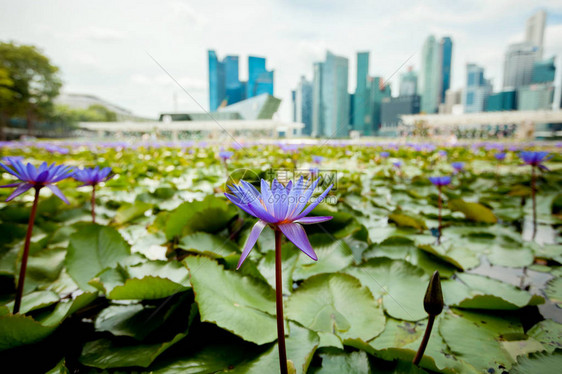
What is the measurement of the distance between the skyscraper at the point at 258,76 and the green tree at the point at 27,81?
21.1 metres

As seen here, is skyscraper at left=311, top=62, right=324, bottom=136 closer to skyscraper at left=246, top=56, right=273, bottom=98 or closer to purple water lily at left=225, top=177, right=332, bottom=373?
skyscraper at left=246, top=56, right=273, bottom=98

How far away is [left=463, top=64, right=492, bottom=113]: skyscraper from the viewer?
79062 mm

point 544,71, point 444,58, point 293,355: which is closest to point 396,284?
point 293,355

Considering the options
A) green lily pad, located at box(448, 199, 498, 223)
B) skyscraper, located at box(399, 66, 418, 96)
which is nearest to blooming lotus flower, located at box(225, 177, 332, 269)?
green lily pad, located at box(448, 199, 498, 223)

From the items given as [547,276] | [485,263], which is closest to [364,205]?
[485,263]

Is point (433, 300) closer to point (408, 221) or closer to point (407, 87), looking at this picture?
point (408, 221)

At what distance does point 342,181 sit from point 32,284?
1.84 metres

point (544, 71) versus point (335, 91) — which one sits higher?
point (544, 71)

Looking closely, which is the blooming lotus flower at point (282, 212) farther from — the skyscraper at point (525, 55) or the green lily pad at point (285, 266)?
the skyscraper at point (525, 55)

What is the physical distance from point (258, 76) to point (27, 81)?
2569cm

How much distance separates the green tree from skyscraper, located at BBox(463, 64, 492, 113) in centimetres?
9314

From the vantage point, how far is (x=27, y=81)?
19.3m

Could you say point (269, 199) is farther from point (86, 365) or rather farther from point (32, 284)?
point (32, 284)

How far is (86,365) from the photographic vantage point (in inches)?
19.2
